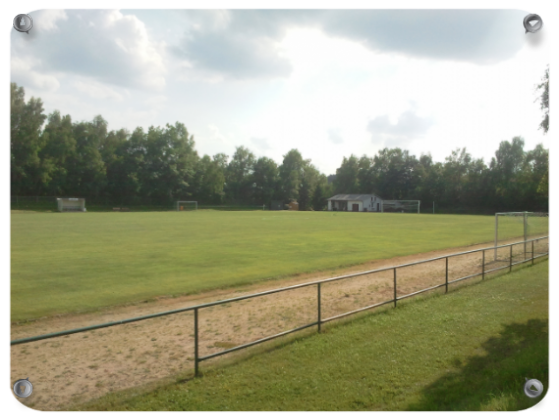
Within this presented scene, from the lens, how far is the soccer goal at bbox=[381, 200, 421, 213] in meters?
78.2

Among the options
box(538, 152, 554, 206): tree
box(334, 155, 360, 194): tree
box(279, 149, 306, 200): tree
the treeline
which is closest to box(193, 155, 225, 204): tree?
the treeline

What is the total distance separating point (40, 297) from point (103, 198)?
2942cm

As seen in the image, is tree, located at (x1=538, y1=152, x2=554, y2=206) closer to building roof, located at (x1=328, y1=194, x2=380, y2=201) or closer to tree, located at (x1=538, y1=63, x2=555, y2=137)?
tree, located at (x1=538, y1=63, x2=555, y2=137)

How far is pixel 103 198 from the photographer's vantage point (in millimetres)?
36406

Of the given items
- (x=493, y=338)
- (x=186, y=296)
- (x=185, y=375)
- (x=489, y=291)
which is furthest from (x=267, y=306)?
(x=489, y=291)

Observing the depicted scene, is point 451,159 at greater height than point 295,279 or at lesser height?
greater

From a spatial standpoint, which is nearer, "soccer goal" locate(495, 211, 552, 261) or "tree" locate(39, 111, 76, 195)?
"soccer goal" locate(495, 211, 552, 261)

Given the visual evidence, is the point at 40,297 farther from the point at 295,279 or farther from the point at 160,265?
the point at 295,279

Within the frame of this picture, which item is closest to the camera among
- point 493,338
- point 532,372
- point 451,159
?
point 532,372

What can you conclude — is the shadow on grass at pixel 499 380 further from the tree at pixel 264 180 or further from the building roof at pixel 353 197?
the building roof at pixel 353 197

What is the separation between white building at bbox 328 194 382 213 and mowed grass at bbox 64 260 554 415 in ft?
261

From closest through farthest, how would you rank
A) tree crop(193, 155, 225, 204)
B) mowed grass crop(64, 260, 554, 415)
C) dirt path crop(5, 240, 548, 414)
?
1. mowed grass crop(64, 260, 554, 415)
2. dirt path crop(5, 240, 548, 414)
3. tree crop(193, 155, 225, 204)

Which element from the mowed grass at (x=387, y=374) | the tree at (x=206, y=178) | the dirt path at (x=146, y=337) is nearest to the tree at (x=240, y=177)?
the tree at (x=206, y=178)

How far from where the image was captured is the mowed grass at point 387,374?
3.82 m
